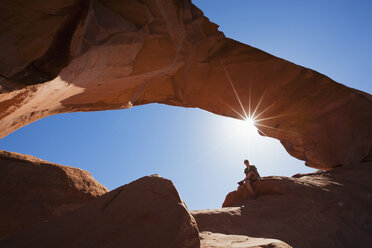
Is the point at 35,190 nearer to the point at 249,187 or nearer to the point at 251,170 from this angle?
the point at 249,187

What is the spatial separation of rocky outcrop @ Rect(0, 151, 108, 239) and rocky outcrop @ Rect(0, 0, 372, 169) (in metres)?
1.01

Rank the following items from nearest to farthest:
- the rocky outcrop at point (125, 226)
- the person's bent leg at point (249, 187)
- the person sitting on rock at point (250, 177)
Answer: the rocky outcrop at point (125, 226), the person's bent leg at point (249, 187), the person sitting on rock at point (250, 177)

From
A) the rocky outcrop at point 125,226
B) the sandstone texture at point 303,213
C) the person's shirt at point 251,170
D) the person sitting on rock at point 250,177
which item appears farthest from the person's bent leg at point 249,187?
the rocky outcrop at point 125,226

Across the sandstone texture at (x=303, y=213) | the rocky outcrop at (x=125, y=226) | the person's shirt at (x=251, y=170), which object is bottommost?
the sandstone texture at (x=303, y=213)

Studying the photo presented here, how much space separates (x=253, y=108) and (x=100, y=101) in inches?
292

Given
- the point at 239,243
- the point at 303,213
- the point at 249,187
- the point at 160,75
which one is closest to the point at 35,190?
the point at 239,243

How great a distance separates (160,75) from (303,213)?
21.9 feet

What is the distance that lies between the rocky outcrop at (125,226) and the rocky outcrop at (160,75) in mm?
2091

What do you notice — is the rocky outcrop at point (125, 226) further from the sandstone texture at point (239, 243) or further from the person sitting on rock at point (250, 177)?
the person sitting on rock at point (250, 177)

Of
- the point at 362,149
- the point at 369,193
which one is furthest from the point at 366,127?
the point at 369,193

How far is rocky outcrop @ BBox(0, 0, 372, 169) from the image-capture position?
3678 millimetres

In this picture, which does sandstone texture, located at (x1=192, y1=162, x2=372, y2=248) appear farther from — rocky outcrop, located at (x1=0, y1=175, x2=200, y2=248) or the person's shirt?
rocky outcrop, located at (x1=0, y1=175, x2=200, y2=248)

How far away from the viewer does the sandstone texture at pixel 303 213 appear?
5.45m

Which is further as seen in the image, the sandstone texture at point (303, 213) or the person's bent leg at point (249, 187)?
the person's bent leg at point (249, 187)
